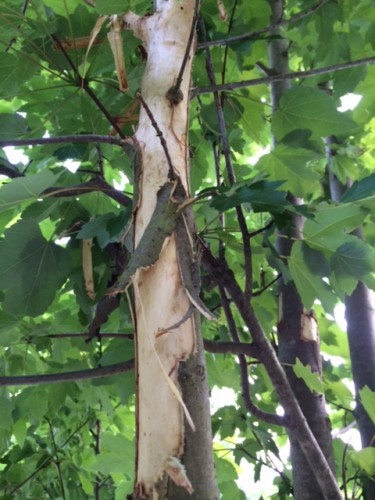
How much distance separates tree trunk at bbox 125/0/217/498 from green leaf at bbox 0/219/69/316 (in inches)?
11.6

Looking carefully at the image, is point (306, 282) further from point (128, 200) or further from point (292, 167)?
point (128, 200)

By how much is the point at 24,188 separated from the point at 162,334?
0.94 ft

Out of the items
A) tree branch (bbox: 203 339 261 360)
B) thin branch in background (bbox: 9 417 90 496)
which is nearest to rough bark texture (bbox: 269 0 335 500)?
tree branch (bbox: 203 339 261 360)

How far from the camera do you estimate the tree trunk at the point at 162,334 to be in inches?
19.5

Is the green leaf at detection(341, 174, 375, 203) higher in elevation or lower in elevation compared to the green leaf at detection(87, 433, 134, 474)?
higher

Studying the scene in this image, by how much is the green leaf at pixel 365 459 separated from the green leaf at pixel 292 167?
475 mm

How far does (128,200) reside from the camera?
855 mm

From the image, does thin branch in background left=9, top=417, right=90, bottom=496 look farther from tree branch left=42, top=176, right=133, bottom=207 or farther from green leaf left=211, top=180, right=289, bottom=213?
green leaf left=211, top=180, right=289, bottom=213

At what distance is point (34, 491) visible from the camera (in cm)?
168

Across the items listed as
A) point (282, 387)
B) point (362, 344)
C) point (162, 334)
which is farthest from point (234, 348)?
point (362, 344)

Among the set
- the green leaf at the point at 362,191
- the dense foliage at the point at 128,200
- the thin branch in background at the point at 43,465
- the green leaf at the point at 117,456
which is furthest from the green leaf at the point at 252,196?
the thin branch in background at the point at 43,465

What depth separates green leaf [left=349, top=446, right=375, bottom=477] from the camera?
948mm

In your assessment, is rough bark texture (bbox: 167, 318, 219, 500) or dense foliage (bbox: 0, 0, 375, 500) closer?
rough bark texture (bbox: 167, 318, 219, 500)

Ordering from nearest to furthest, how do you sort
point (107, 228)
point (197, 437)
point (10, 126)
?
point (197, 437), point (107, 228), point (10, 126)
